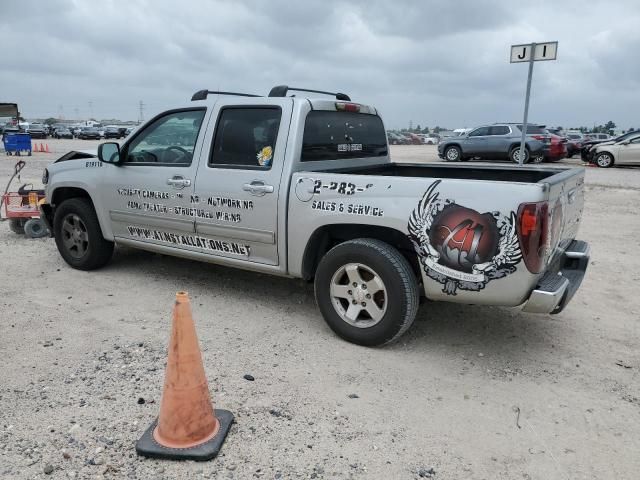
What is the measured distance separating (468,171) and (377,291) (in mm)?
1896

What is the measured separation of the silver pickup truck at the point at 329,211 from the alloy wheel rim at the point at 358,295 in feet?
0.03

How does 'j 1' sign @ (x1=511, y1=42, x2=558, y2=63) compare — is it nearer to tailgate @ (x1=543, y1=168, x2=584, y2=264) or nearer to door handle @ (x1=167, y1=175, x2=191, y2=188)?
tailgate @ (x1=543, y1=168, x2=584, y2=264)

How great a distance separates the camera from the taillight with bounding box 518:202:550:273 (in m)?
3.13

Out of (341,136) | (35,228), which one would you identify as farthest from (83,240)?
(341,136)

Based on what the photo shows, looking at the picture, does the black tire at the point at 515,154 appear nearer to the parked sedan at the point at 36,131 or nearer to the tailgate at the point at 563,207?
the tailgate at the point at 563,207

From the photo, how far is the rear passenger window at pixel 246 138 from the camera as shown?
430 cm

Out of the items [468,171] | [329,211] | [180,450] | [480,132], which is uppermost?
[480,132]

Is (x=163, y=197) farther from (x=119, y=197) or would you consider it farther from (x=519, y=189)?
(x=519, y=189)

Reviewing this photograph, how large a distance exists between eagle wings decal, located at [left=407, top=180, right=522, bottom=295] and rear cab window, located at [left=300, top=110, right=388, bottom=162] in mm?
1233

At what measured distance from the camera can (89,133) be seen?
44.7m

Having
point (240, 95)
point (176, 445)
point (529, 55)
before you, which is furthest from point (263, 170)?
point (529, 55)

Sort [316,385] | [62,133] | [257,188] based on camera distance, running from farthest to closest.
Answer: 1. [62,133]
2. [257,188]
3. [316,385]

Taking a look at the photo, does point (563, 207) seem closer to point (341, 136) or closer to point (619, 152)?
point (341, 136)

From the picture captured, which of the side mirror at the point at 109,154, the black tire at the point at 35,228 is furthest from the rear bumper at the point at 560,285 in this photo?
the black tire at the point at 35,228
